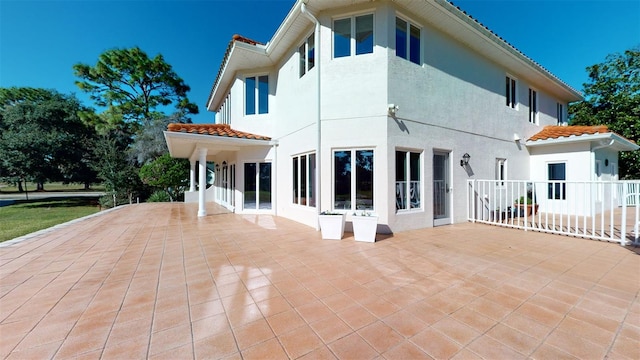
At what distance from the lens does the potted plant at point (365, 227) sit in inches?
240

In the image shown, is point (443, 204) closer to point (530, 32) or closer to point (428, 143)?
point (428, 143)

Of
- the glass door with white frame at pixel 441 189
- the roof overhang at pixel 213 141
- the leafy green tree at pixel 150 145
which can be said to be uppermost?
the leafy green tree at pixel 150 145

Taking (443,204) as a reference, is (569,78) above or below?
above

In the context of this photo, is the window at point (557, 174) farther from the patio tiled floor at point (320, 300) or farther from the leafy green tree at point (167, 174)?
the leafy green tree at point (167, 174)

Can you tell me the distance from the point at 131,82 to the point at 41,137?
9.77 metres

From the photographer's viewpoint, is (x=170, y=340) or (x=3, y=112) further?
(x=3, y=112)

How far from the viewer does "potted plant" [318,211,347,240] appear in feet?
20.8

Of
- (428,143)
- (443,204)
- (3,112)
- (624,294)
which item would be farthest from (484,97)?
(3,112)

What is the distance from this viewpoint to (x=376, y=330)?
2.63 m

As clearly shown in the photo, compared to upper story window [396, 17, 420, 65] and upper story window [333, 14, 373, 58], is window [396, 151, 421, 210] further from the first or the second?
upper story window [333, 14, 373, 58]

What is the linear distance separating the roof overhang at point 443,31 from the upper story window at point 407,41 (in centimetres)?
38

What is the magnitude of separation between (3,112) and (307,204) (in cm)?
3890

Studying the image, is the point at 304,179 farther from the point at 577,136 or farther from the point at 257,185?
the point at 577,136

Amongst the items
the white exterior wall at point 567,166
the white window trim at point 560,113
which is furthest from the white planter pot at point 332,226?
the white window trim at point 560,113
